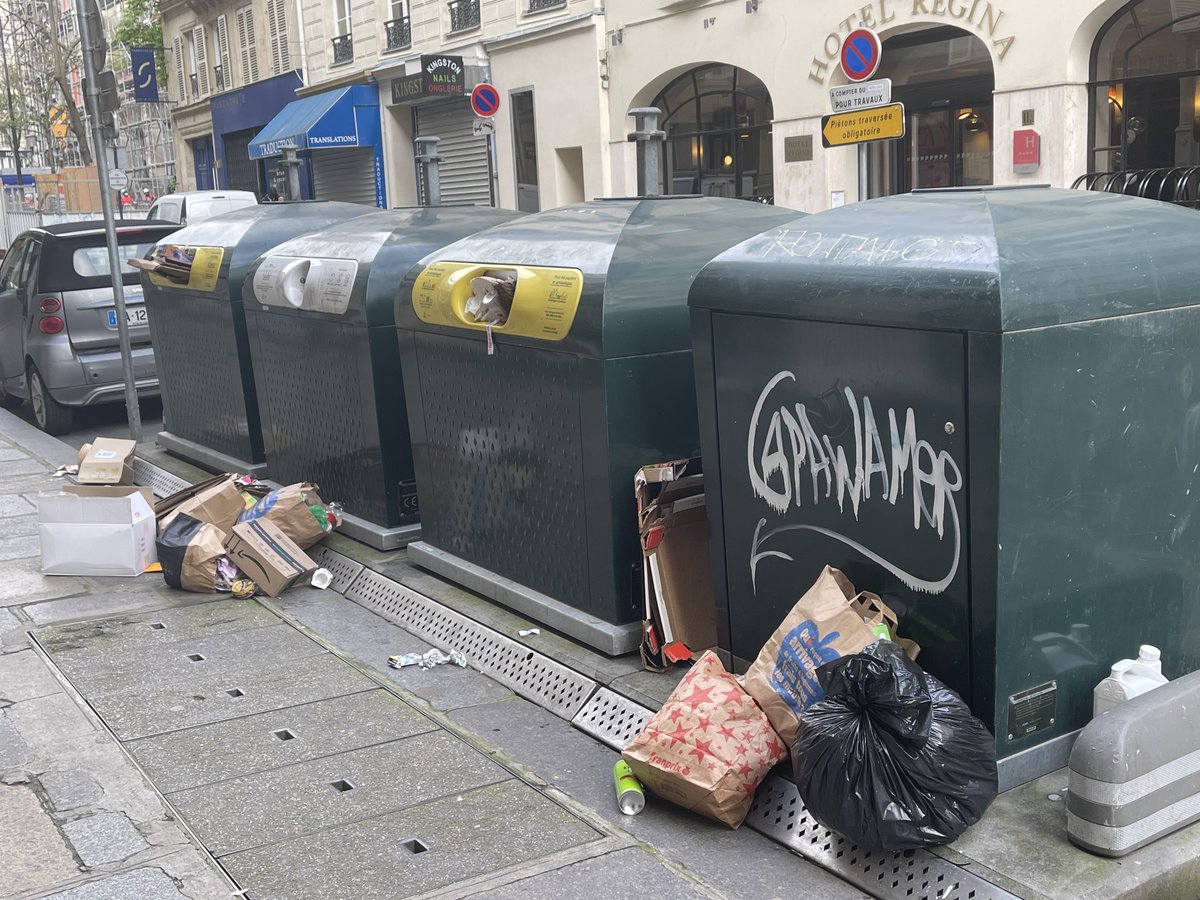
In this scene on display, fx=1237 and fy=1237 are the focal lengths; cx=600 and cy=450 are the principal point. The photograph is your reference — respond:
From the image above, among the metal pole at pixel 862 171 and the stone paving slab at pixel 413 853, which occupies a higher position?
the metal pole at pixel 862 171

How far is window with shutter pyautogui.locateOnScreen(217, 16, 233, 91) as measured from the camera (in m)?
33.8

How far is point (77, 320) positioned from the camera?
32.4 feet

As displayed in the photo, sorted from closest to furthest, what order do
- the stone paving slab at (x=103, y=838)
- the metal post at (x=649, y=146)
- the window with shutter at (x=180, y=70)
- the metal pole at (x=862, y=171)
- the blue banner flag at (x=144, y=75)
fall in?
1. the stone paving slab at (x=103, y=838)
2. the metal post at (x=649, y=146)
3. the metal pole at (x=862, y=171)
4. the blue banner flag at (x=144, y=75)
5. the window with shutter at (x=180, y=70)

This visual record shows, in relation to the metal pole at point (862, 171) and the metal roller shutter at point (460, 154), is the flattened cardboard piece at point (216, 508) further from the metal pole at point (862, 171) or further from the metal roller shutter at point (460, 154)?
the metal roller shutter at point (460, 154)

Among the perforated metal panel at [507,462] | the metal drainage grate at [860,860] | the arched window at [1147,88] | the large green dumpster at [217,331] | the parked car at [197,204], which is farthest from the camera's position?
the parked car at [197,204]

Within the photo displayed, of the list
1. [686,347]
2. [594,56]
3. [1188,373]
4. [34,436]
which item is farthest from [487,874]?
[594,56]

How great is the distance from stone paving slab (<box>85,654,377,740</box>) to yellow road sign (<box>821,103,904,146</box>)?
4724mm

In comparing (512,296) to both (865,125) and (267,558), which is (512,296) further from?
(865,125)

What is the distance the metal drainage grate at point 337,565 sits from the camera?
5.83 metres

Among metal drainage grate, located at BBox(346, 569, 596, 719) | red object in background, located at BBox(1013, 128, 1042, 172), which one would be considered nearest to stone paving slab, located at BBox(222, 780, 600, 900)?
metal drainage grate, located at BBox(346, 569, 596, 719)

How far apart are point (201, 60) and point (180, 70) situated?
8.32ft

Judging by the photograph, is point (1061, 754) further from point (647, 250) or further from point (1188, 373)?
point (647, 250)

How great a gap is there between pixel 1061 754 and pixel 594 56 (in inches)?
687

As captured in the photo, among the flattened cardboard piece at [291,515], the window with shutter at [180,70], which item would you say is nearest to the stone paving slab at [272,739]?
the flattened cardboard piece at [291,515]
